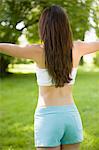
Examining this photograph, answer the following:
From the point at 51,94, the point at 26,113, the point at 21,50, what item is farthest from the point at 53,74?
the point at 26,113

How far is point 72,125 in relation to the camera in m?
2.58

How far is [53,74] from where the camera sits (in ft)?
8.34

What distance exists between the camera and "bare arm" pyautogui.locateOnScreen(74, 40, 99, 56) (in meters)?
2.68

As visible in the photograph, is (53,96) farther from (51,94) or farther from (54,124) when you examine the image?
(54,124)

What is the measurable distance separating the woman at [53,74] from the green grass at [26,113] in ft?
8.10

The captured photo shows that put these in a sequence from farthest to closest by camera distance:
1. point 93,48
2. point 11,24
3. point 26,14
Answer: point 26,14, point 11,24, point 93,48

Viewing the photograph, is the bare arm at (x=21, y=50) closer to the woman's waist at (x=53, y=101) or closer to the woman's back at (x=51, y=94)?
the woman's back at (x=51, y=94)

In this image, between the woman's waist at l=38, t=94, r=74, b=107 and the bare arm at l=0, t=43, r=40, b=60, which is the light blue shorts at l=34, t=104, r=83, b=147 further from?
the bare arm at l=0, t=43, r=40, b=60

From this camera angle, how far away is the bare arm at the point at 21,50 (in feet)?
8.29

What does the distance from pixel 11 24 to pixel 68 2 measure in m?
0.94

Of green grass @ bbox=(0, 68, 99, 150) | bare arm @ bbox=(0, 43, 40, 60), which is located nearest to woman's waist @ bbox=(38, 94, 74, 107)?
bare arm @ bbox=(0, 43, 40, 60)

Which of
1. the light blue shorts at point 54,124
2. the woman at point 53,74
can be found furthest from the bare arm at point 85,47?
the light blue shorts at point 54,124

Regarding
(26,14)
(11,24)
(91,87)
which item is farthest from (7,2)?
(91,87)

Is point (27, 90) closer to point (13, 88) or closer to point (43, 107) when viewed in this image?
point (13, 88)
